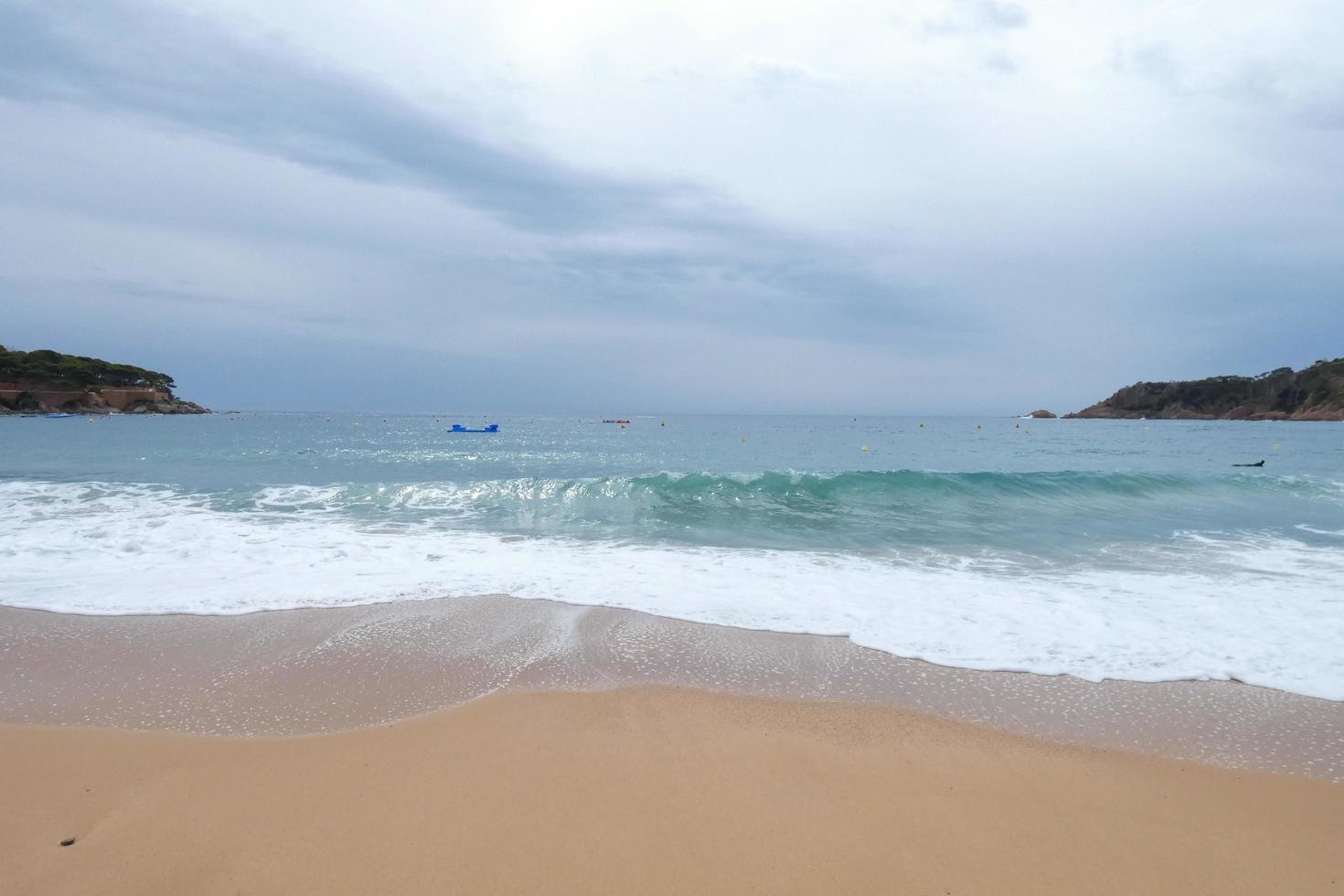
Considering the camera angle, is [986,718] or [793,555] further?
[793,555]

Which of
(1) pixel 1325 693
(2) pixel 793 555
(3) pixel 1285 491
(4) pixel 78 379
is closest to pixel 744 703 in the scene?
(1) pixel 1325 693

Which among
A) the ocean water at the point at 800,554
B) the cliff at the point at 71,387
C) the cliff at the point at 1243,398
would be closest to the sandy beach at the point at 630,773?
the ocean water at the point at 800,554

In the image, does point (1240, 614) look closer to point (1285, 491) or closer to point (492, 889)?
point (492, 889)

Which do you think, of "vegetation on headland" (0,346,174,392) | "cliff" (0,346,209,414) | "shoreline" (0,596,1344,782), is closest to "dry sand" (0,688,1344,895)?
"shoreline" (0,596,1344,782)

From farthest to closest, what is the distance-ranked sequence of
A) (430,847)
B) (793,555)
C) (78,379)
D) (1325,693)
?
(78,379) → (793,555) → (1325,693) → (430,847)

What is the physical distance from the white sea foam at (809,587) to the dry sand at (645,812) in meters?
1.63

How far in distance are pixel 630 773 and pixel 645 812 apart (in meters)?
0.36

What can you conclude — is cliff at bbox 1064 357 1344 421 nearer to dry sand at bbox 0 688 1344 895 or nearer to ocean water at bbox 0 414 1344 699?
ocean water at bbox 0 414 1344 699

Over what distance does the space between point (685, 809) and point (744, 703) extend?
1.28m

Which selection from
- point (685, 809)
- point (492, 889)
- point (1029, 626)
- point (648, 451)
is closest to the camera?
point (492, 889)

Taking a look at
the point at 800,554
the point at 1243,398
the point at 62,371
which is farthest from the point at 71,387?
the point at 1243,398

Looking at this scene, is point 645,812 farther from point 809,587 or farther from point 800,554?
point 800,554

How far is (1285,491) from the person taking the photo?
18.1 meters

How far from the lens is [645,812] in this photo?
303cm
